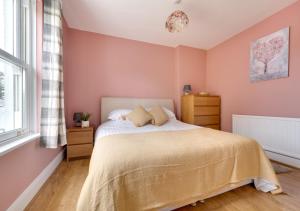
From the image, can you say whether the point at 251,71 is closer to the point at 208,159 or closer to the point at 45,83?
the point at 208,159

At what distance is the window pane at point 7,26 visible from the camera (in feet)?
4.22

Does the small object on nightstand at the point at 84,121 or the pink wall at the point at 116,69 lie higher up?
the pink wall at the point at 116,69

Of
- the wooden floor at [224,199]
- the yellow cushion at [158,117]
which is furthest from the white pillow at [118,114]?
the wooden floor at [224,199]

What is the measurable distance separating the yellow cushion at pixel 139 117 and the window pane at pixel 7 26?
1747mm

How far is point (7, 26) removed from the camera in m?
1.36

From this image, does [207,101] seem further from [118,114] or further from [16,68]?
[16,68]

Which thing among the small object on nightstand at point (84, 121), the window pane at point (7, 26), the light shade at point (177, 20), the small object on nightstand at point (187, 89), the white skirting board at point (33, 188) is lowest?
the white skirting board at point (33, 188)

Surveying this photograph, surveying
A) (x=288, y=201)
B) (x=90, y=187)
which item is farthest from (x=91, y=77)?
(x=288, y=201)

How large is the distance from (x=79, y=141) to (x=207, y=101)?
2.87 m

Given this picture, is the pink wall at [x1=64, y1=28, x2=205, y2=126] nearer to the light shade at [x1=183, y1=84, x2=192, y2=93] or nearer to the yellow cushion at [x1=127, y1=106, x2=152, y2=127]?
the light shade at [x1=183, y1=84, x2=192, y2=93]

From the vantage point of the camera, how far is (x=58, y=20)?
1.87 metres

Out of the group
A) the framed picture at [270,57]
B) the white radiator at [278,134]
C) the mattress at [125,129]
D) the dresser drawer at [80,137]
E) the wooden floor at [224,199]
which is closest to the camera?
the wooden floor at [224,199]

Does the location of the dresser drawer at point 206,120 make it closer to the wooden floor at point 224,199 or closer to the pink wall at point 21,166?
the wooden floor at point 224,199

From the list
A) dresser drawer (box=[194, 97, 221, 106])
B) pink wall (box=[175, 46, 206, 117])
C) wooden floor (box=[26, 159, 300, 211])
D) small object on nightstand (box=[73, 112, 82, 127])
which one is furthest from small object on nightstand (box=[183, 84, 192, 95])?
small object on nightstand (box=[73, 112, 82, 127])
